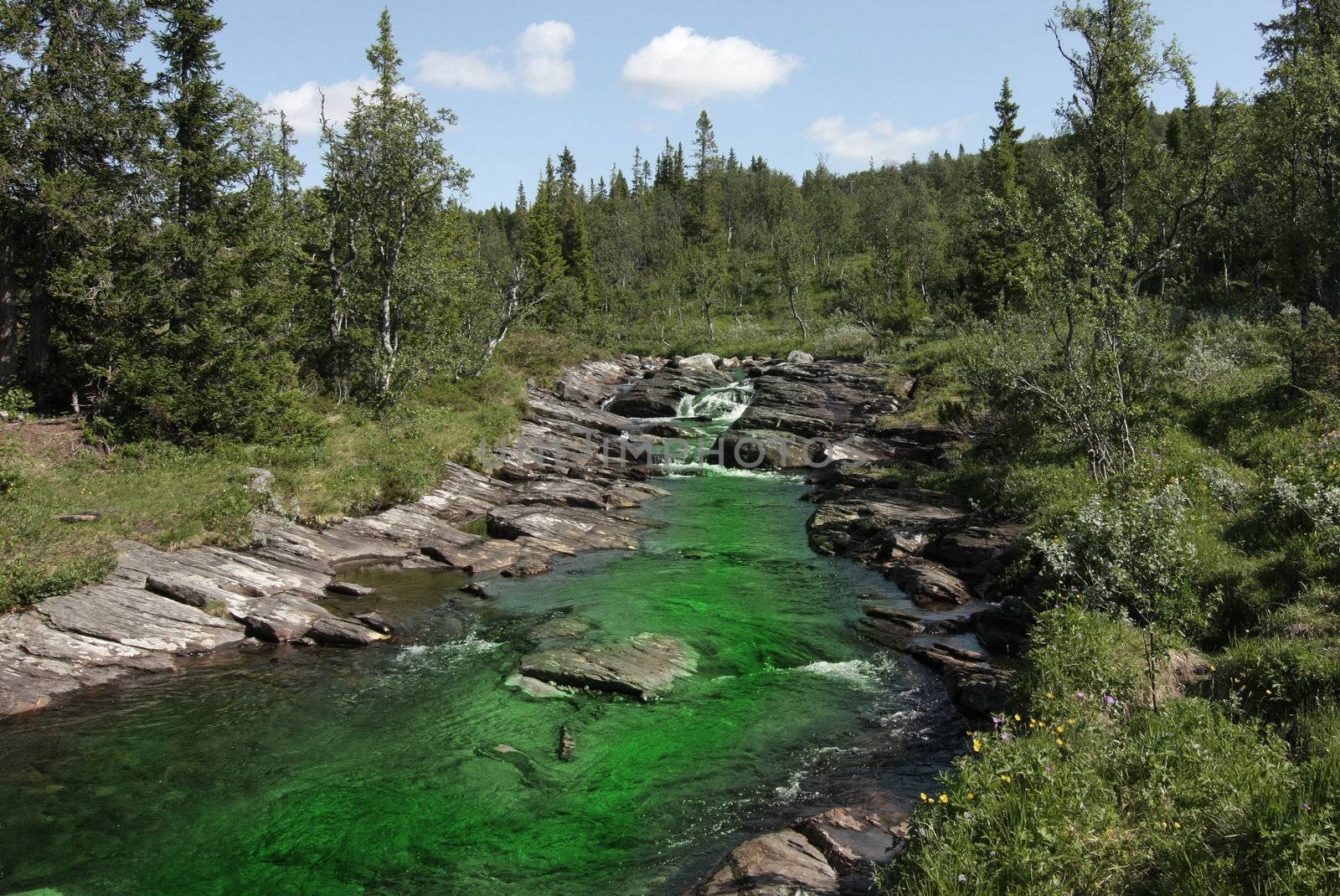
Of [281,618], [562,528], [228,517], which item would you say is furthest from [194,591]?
[562,528]

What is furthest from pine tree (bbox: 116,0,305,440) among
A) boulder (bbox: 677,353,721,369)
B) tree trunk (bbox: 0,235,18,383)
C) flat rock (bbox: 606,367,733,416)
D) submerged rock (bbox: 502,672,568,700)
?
boulder (bbox: 677,353,721,369)

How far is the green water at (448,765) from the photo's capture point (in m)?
9.60

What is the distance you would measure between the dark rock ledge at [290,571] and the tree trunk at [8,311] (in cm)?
1120

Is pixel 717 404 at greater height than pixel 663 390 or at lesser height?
lesser

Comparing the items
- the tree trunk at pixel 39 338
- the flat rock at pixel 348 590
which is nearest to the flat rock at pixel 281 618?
the flat rock at pixel 348 590

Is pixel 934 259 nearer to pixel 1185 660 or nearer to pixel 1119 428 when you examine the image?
pixel 1119 428

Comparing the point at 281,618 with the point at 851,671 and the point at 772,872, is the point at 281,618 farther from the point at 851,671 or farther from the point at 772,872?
the point at 772,872

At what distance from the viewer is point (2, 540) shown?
15867 mm

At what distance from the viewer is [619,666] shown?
604 inches

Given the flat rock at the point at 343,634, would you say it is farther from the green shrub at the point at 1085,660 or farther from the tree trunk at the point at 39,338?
the tree trunk at the point at 39,338

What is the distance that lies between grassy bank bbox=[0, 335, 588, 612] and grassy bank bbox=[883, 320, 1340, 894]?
18.3 meters

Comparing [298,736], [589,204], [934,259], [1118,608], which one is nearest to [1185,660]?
[1118,608]

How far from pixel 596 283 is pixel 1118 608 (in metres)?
95.7

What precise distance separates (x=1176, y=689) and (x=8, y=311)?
108 feet
